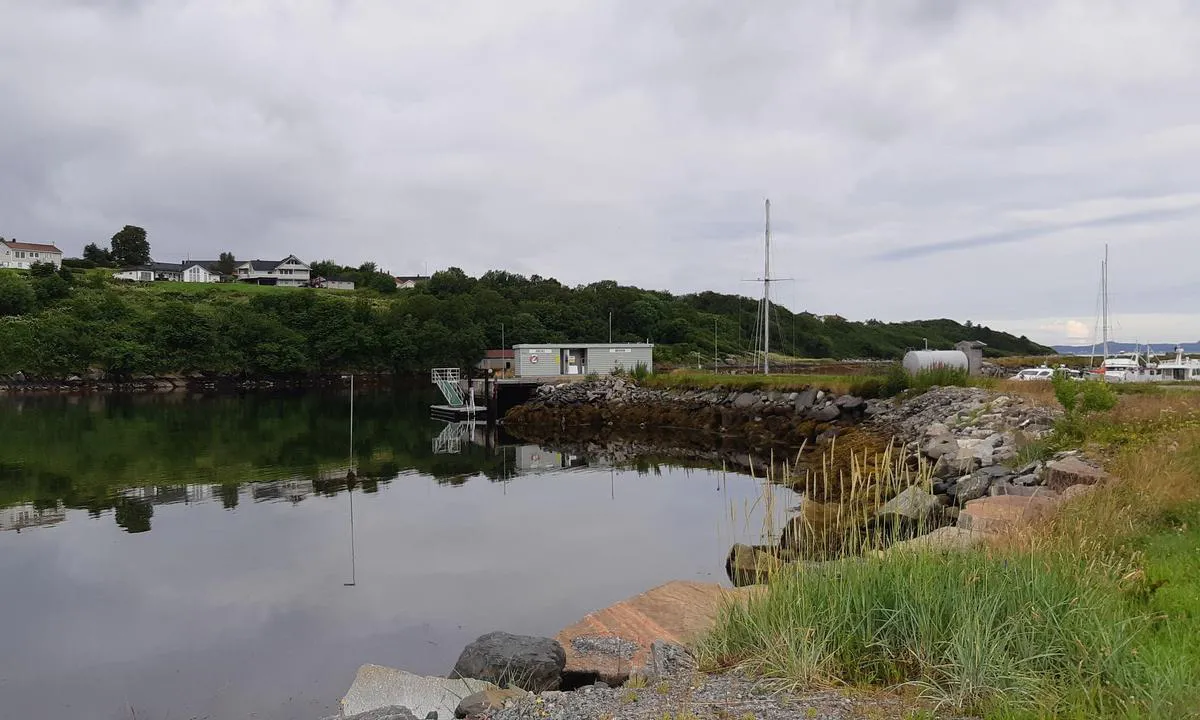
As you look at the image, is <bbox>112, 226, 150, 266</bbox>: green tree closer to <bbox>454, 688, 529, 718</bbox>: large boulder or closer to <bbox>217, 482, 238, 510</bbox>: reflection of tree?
<bbox>217, 482, 238, 510</bbox>: reflection of tree

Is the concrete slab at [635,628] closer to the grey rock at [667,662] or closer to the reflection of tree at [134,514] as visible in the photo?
the grey rock at [667,662]

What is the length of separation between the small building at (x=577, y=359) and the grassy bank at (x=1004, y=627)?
1742 inches

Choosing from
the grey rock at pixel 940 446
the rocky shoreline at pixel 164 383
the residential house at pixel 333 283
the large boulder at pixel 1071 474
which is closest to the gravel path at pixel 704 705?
the large boulder at pixel 1071 474

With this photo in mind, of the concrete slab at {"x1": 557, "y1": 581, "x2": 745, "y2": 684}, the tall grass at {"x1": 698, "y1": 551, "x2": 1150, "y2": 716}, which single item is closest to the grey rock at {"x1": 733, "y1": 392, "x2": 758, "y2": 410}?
the concrete slab at {"x1": 557, "y1": 581, "x2": 745, "y2": 684}

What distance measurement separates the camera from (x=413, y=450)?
108 ft

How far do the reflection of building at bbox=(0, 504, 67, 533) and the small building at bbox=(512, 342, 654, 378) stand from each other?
106 feet

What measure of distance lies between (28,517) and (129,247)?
11515cm

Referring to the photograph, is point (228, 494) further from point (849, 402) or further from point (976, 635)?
point (849, 402)

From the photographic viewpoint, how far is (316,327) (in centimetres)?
8519

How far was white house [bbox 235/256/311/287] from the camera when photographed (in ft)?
392

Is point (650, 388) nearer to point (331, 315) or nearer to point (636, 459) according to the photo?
point (636, 459)

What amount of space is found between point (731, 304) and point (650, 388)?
67.9m

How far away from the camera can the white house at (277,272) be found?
11962 centimetres

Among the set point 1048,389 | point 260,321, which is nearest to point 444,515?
point 1048,389
